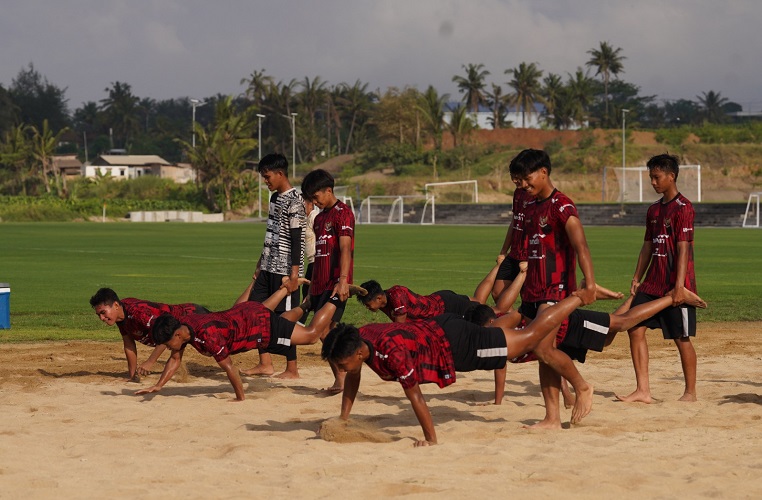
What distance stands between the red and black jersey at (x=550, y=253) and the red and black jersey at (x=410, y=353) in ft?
3.69

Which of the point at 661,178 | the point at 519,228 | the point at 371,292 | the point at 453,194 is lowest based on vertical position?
the point at 453,194

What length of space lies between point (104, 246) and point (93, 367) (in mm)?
28579

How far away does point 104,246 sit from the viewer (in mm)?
39469

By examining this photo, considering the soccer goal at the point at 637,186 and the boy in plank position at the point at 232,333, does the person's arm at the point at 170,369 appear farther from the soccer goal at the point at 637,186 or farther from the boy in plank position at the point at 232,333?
the soccer goal at the point at 637,186

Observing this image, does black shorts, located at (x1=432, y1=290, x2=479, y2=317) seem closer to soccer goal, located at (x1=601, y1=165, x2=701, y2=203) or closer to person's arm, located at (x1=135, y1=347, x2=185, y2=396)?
person's arm, located at (x1=135, y1=347, x2=185, y2=396)

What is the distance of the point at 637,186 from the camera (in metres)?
90.2

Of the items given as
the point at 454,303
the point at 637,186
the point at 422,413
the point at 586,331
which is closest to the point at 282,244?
the point at 454,303

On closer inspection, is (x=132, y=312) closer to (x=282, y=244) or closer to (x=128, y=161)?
(x=282, y=244)

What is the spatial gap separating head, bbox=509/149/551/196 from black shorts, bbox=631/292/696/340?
184cm

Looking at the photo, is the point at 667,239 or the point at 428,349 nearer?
the point at 428,349

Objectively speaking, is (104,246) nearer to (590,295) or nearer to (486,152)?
(590,295)

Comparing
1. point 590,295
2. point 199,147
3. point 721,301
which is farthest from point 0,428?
point 199,147

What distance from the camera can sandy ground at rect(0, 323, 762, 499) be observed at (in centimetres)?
653

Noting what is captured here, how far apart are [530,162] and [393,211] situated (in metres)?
72.6
